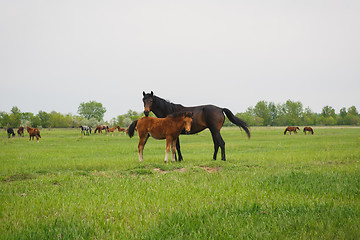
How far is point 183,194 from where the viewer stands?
18.9 feet

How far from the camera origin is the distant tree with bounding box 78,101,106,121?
146 metres

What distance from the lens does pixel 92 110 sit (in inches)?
5842

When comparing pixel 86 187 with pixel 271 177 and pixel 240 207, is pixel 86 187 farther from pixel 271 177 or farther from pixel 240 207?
pixel 271 177

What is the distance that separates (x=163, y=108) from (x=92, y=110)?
5686 inches

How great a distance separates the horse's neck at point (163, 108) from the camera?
1255 cm

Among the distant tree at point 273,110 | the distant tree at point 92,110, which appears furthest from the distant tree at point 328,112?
the distant tree at point 92,110

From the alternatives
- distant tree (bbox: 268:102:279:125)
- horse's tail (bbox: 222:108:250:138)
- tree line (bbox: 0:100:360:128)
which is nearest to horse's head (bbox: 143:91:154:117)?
horse's tail (bbox: 222:108:250:138)

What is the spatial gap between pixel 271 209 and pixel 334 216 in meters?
1.00

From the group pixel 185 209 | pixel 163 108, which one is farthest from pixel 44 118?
pixel 185 209

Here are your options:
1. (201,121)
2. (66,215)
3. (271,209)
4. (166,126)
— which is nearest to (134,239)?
(66,215)

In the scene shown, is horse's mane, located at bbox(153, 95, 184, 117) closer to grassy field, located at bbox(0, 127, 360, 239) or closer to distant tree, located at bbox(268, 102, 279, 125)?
grassy field, located at bbox(0, 127, 360, 239)

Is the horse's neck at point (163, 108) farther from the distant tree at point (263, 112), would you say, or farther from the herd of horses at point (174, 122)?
the distant tree at point (263, 112)

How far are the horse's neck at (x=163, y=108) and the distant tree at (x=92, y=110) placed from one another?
14003cm

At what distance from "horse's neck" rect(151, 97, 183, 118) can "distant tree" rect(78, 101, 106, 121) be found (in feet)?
459
